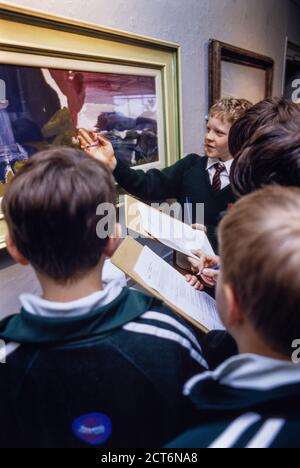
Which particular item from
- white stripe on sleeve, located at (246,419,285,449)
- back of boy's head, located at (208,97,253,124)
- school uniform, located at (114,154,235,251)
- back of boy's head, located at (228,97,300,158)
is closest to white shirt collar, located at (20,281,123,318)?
white stripe on sleeve, located at (246,419,285,449)

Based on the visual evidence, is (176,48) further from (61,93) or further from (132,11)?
(61,93)

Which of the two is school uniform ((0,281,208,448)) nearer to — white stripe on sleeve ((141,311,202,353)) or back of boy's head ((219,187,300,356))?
white stripe on sleeve ((141,311,202,353))

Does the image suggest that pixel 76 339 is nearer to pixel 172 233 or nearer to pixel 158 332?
pixel 158 332

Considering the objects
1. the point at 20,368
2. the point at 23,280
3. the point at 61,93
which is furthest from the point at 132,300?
the point at 61,93

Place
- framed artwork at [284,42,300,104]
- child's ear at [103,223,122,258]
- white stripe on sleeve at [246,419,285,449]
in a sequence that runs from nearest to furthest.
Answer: white stripe on sleeve at [246,419,285,449] < child's ear at [103,223,122,258] < framed artwork at [284,42,300,104]

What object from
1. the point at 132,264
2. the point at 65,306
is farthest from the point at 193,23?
the point at 65,306

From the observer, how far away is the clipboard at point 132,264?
78 cm

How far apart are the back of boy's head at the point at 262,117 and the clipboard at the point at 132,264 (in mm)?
382

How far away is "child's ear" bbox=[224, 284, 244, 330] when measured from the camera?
1.67ft

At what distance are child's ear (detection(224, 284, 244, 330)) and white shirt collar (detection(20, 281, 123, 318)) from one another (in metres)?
0.20

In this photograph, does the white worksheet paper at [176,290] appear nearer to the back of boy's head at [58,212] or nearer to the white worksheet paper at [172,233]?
the white worksheet paper at [172,233]

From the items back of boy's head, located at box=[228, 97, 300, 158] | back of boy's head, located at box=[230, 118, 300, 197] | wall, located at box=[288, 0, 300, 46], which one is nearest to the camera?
back of boy's head, located at box=[230, 118, 300, 197]

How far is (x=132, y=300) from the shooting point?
0.59 meters

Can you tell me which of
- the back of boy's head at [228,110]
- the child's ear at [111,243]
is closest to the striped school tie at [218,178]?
the back of boy's head at [228,110]
